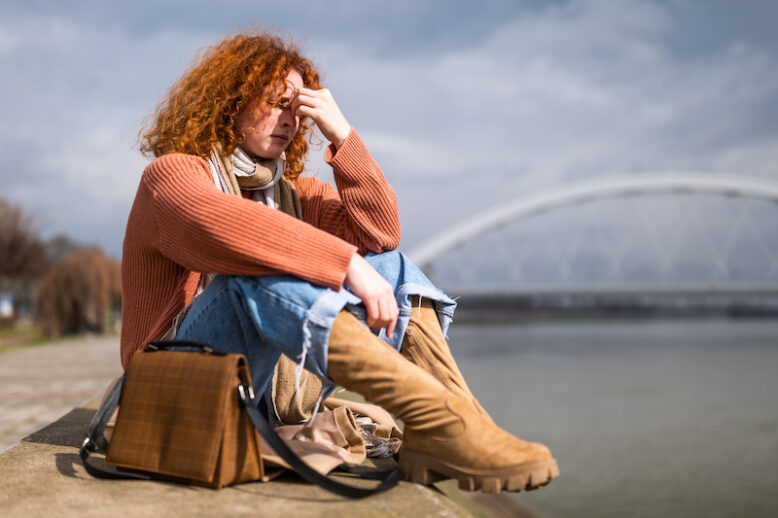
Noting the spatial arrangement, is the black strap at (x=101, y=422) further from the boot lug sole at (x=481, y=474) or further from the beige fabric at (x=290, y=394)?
the boot lug sole at (x=481, y=474)

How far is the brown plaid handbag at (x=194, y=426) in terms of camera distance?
1389 millimetres

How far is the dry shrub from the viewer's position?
61.5 feet

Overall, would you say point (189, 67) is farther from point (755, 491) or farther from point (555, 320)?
point (555, 320)

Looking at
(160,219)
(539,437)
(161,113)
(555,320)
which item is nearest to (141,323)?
(160,219)

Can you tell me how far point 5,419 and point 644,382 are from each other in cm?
1583

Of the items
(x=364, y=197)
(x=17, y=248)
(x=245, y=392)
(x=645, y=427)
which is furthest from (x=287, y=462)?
(x=17, y=248)

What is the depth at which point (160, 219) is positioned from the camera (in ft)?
5.17

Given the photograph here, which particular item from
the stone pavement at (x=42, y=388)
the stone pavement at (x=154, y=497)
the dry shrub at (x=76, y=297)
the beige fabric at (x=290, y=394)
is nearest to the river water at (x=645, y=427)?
the stone pavement at (x=42, y=388)

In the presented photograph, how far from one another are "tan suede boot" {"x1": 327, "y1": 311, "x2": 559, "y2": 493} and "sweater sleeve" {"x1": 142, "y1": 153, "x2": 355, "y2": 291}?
0.14m

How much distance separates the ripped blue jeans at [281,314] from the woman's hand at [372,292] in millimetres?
23

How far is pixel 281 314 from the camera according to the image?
1.45m

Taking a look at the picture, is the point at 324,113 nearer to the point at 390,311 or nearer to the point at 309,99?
the point at 309,99

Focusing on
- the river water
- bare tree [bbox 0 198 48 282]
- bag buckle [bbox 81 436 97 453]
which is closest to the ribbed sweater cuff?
bag buckle [bbox 81 436 97 453]

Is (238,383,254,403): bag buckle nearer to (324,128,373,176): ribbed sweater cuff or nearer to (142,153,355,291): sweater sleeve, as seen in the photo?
(142,153,355,291): sweater sleeve
